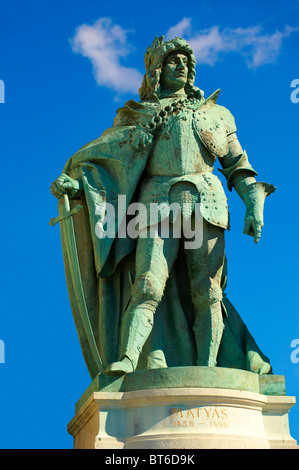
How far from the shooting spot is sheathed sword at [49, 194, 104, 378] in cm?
954

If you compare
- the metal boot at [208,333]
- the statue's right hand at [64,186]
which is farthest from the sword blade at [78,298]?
the metal boot at [208,333]

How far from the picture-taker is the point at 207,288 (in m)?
9.60

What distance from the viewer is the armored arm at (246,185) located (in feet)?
32.2

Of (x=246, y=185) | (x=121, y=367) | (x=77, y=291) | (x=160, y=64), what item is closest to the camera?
(x=121, y=367)

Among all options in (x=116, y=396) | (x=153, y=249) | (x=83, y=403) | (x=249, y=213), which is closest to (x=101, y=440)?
(x=116, y=396)

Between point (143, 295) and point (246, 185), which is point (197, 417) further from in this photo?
point (246, 185)

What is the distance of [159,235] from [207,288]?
838mm

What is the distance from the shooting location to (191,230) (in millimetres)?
9719

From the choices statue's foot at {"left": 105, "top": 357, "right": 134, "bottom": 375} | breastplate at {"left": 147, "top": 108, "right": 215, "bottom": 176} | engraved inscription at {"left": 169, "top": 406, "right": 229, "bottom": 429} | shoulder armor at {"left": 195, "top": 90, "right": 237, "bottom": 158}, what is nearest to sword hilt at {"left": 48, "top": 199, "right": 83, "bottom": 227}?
breastplate at {"left": 147, "top": 108, "right": 215, "bottom": 176}

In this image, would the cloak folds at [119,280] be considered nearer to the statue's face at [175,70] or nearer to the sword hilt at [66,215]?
the sword hilt at [66,215]

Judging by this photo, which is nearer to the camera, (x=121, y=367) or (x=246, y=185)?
(x=121, y=367)

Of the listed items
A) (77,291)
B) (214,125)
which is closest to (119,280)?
(77,291)
